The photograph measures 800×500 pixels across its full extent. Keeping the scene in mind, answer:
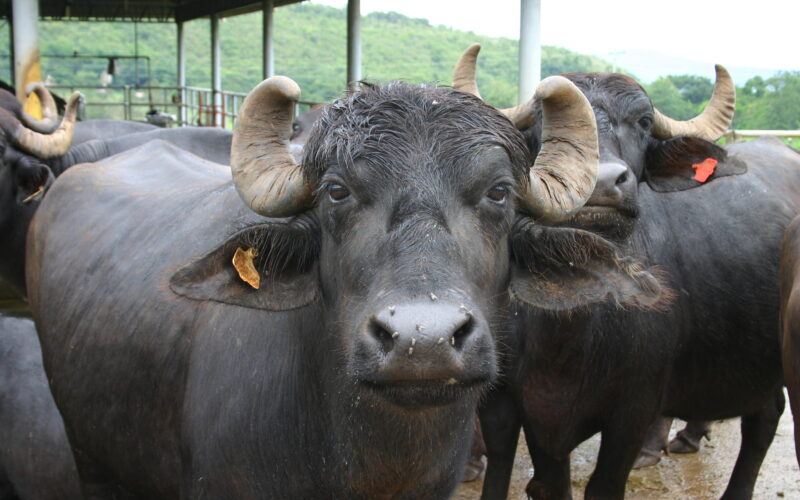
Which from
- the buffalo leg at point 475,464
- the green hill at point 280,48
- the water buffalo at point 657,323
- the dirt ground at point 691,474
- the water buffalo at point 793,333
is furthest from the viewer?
the green hill at point 280,48

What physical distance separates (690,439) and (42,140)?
18.0 ft

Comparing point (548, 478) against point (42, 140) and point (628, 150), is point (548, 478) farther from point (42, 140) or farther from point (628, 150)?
point (42, 140)

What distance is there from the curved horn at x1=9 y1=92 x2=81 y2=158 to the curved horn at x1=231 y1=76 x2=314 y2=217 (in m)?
4.21

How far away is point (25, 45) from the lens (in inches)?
429

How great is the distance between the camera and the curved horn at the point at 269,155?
2.85 metres

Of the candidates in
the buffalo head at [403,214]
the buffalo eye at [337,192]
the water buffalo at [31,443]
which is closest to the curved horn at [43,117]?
the water buffalo at [31,443]

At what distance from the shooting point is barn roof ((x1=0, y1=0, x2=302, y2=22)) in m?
24.2

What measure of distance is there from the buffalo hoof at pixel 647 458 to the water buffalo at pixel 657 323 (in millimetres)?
855

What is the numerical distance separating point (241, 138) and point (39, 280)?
2.22 m

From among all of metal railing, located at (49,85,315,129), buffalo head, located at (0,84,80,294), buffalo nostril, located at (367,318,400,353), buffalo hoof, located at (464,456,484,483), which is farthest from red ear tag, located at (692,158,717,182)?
metal railing, located at (49,85,315,129)

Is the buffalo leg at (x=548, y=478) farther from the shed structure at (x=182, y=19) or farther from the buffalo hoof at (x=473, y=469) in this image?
the shed structure at (x=182, y=19)

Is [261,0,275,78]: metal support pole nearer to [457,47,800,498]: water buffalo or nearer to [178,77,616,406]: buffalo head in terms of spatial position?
[457,47,800,498]: water buffalo

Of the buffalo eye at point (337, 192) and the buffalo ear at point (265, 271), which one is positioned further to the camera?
the buffalo ear at point (265, 271)

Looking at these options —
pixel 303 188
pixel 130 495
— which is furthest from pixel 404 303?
pixel 130 495
